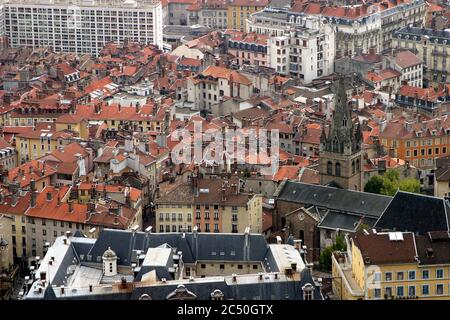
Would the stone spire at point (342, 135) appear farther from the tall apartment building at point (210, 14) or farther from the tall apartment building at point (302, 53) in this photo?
the tall apartment building at point (210, 14)

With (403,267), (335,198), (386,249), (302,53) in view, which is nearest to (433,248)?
(403,267)

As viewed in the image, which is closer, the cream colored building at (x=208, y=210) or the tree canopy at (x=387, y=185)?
the cream colored building at (x=208, y=210)

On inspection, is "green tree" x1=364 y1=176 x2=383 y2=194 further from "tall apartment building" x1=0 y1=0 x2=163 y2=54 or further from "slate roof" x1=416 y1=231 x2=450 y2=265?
"tall apartment building" x1=0 y1=0 x2=163 y2=54

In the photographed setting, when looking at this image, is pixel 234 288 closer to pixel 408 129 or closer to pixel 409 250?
pixel 409 250

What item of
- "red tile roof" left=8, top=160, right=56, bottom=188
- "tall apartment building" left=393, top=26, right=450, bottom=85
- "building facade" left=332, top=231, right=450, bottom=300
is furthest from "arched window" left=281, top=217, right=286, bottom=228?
"tall apartment building" left=393, top=26, right=450, bottom=85

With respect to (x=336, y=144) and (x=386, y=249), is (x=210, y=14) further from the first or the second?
(x=386, y=249)

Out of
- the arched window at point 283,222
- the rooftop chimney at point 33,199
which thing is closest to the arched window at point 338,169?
the arched window at point 283,222

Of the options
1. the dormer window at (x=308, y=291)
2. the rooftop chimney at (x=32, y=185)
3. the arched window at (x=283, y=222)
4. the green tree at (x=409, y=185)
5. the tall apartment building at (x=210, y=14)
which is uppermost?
the dormer window at (x=308, y=291)

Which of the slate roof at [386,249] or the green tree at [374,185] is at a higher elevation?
the slate roof at [386,249]
